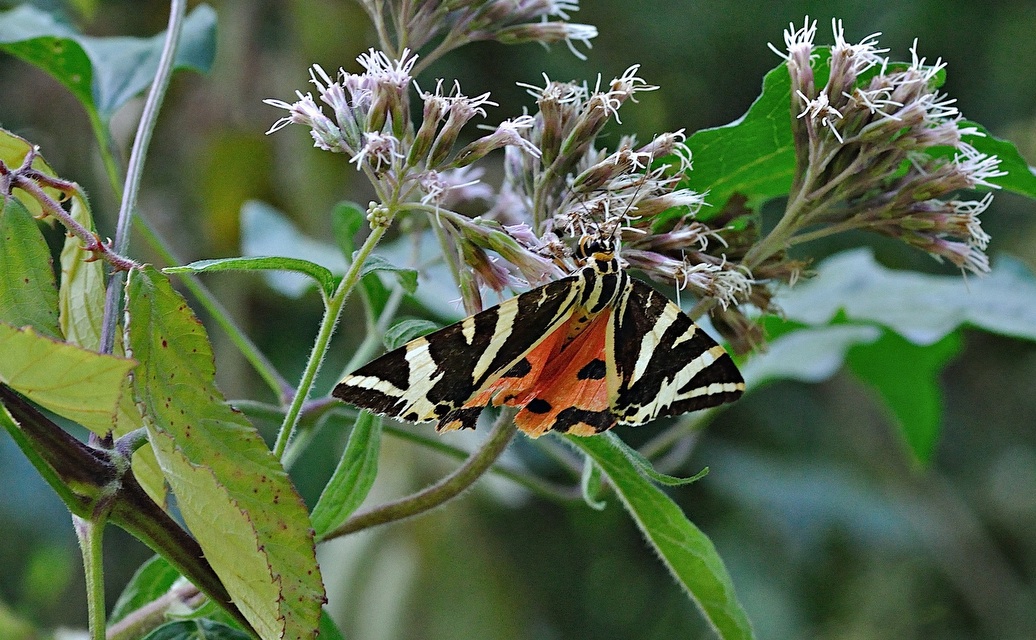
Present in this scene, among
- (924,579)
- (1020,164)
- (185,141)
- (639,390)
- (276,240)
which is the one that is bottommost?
(924,579)

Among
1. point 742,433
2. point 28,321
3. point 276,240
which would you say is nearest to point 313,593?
point 28,321

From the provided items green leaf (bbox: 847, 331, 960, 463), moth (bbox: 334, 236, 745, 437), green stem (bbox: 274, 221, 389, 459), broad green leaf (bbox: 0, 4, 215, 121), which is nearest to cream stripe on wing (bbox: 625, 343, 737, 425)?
moth (bbox: 334, 236, 745, 437)

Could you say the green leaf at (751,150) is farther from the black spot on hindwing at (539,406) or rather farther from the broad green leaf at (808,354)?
the broad green leaf at (808,354)

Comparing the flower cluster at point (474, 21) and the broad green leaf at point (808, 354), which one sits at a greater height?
the flower cluster at point (474, 21)

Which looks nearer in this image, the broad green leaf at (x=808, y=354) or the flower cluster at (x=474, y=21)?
the flower cluster at (x=474, y=21)

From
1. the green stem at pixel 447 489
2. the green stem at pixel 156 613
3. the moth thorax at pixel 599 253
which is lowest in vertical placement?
the green stem at pixel 156 613

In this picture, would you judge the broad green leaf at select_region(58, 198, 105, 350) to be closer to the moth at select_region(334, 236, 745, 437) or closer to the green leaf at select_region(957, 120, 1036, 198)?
the moth at select_region(334, 236, 745, 437)

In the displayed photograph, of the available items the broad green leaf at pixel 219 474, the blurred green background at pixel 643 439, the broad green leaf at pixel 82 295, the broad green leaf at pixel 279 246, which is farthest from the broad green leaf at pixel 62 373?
the blurred green background at pixel 643 439

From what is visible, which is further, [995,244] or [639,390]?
[995,244]

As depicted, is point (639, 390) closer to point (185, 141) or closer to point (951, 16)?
point (185, 141)
